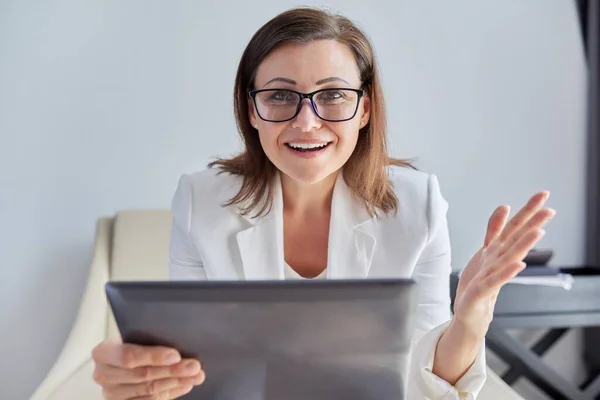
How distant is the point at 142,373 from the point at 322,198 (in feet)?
2.20

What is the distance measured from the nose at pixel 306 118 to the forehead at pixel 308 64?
0.11 feet

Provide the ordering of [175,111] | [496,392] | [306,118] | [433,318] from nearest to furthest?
[306,118] < [433,318] < [496,392] < [175,111]

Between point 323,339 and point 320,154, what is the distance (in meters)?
0.52

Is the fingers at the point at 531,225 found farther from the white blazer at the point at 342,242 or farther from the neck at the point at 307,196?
the neck at the point at 307,196

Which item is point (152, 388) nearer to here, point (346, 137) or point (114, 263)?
point (346, 137)

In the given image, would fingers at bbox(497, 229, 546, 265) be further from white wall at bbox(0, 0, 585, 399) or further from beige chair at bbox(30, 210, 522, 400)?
white wall at bbox(0, 0, 585, 399)

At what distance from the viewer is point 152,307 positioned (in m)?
0.82

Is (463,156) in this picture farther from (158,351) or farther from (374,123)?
(158,351)

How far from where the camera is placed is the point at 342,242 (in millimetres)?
1396

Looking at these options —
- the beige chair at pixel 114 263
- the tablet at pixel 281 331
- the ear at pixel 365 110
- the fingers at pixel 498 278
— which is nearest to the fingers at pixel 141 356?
the tablet at pixel 281 331

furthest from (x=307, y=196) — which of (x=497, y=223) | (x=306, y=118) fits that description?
(x=497, y=223)

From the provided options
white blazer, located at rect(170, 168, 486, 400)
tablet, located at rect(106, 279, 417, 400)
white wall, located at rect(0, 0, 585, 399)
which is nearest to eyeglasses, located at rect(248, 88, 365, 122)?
white blazer, located at rect(170, 168, 486, 400)

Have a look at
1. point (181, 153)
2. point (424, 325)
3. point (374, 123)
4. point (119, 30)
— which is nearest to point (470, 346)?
point (424, 325)

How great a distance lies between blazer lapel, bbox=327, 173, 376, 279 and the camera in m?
1.38
